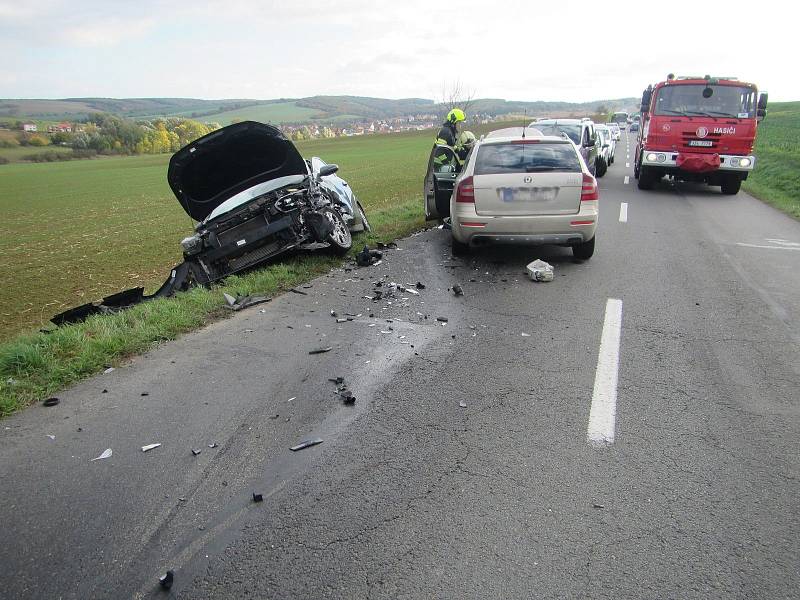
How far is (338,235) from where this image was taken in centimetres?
841

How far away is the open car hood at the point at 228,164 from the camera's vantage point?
26.3 feet

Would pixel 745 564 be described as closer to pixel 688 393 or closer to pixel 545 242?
pixel 688 393

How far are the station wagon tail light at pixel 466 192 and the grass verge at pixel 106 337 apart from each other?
2199 millimetres

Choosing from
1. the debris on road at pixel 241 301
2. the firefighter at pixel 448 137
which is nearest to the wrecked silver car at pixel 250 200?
the debris on road at pixel 241 301

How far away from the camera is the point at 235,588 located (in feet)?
8.09

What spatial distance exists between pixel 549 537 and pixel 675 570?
55 centimetres

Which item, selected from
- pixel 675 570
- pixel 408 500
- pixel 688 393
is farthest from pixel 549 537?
pixel 688 393

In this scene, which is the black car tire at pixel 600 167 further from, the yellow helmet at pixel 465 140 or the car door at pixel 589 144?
the yellow helmet at pixel 465 140

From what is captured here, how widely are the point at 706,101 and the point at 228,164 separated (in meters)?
11.9

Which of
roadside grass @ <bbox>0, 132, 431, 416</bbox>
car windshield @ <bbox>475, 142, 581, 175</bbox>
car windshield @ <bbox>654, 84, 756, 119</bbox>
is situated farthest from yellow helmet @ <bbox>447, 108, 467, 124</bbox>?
car windshield @ <bbox>654, 84, 756, 119</bbox>

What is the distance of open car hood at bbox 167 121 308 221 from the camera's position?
26.3ft

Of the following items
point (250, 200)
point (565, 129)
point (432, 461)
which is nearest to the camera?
point (432, 461)

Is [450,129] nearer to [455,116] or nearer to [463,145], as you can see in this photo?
[455,116]

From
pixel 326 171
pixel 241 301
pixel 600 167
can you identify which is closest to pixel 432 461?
pixel 241 301
